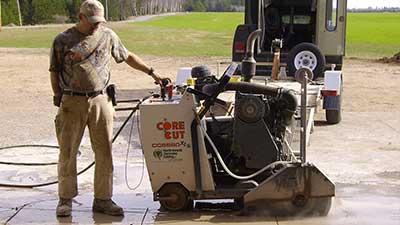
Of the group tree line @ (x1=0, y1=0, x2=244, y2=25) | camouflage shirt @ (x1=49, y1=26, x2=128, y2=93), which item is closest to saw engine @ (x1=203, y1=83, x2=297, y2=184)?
camouflage shirt @ (x1=49, y1=26, x2=128, y2=93)

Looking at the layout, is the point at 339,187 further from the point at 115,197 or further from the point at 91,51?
the point at 91,51

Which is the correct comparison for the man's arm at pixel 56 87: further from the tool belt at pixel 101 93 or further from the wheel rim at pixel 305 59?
the wheel rim at pixel 305 59

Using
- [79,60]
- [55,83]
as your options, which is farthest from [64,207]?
[79,60]

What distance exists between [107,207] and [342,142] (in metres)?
4.67

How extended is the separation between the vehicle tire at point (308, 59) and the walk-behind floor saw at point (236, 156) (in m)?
6.09

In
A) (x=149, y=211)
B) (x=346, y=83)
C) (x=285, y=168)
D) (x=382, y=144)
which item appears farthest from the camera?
(x=346, y=83)

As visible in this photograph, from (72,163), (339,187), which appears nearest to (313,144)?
(339,187)

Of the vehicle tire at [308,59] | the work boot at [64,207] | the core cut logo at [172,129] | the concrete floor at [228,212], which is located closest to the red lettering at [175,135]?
the core cut logo at [172,129]

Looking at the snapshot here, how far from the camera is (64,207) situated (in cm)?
615

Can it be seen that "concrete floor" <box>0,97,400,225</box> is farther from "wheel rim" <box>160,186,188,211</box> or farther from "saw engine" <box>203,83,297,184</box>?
"saw engine" <box>203,83,297,184</box>

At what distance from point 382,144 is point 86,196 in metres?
4.55

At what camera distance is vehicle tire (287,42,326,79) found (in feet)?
40.0

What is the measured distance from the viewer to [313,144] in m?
9.76

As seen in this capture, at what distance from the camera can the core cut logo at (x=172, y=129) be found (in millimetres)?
6027
